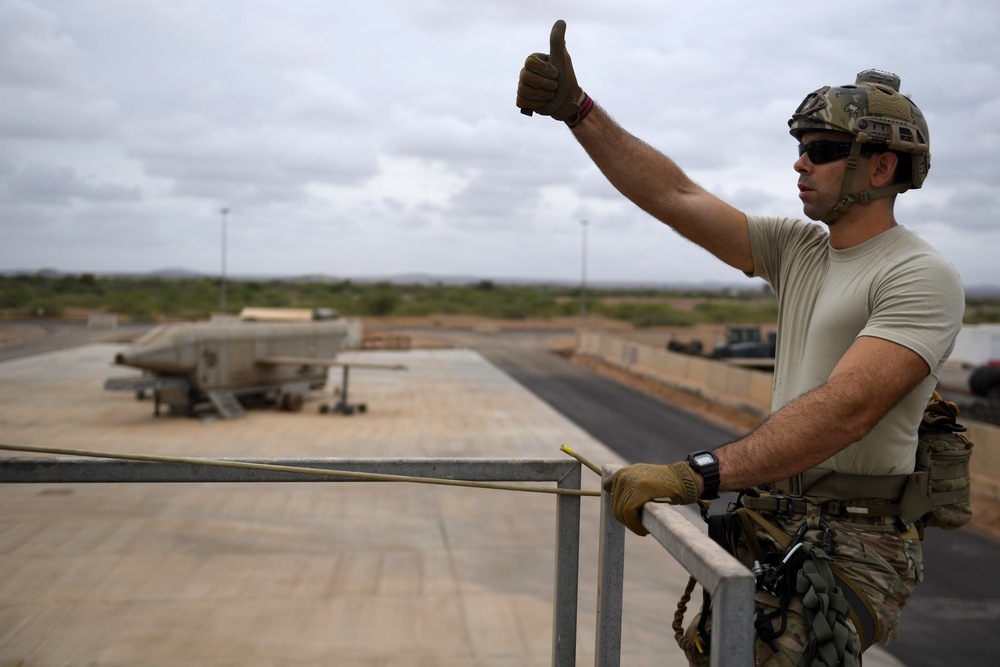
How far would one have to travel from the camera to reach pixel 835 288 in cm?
301

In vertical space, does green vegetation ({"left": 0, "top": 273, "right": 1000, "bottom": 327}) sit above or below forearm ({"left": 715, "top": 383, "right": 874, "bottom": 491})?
below

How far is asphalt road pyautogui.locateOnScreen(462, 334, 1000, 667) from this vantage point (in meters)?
10.3

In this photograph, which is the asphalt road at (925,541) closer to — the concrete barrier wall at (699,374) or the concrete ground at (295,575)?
the concrete ground at (295,575)

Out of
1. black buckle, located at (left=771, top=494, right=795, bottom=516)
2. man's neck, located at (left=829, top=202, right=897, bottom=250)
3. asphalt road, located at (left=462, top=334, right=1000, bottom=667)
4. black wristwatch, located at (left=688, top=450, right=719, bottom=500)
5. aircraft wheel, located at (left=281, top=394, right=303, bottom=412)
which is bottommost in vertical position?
asphalt road, located at (left=462, top=334, right=1000, bottom=667)

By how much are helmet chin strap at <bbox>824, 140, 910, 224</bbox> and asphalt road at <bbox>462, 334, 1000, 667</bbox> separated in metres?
8.78

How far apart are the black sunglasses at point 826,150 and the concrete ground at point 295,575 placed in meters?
5.10

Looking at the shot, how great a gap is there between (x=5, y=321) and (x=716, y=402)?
66.5 meters

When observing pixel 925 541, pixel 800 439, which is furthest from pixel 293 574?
pixel 925 541

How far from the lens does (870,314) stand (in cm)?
285

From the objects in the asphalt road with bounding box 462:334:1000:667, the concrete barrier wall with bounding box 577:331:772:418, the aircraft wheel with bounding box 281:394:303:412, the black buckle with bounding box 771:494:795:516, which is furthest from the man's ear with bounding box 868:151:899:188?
the aircraft wheel with bounding box 281:394:303:412

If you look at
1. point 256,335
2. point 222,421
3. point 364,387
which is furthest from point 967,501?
point 364,387

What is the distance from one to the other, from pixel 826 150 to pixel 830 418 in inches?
43.0

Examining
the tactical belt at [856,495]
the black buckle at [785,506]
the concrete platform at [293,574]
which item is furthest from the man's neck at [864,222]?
the concrete platform at [293,574]

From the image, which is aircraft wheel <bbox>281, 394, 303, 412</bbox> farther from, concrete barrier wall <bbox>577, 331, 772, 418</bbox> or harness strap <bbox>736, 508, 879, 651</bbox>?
harness strap <bbox>736, 508, 879, 651</bbox>
